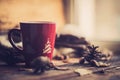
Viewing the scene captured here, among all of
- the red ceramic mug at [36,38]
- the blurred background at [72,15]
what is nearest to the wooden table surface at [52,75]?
the red ceramic mug at [36,38]

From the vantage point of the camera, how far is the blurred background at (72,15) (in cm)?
108

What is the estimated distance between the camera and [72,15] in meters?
1.22

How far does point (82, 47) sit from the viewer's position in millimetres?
928

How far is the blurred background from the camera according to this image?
108 centimetres

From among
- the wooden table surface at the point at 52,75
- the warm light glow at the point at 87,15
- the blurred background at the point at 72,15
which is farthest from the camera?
the warm light glow at the point at 87,15

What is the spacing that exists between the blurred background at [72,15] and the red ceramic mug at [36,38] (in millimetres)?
294

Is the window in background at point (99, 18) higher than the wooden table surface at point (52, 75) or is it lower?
higher

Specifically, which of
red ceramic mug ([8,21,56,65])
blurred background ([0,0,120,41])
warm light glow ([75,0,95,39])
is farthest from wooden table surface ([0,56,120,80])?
warm light glow ([75,0,95,39])

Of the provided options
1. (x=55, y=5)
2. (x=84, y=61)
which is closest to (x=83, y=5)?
(x=55, y=5)

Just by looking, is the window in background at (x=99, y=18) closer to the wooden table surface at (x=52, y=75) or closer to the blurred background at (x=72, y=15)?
the blurred background at (x=72, y=15)

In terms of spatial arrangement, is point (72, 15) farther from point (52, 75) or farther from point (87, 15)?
point (52, 75)

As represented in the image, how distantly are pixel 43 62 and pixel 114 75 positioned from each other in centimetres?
18

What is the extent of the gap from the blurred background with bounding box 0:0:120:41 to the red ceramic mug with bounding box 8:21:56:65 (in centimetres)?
29

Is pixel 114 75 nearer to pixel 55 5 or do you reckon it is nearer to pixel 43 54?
pixel 43 54
